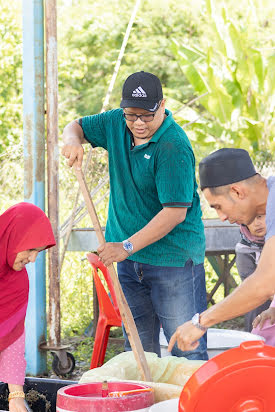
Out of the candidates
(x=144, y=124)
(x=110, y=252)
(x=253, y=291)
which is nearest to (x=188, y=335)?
(x=253, y=291)

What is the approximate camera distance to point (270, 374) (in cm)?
156

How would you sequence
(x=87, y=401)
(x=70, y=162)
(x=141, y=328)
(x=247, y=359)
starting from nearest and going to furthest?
1. (x=247, y=359)
2. (x=87, y=401)
3. (x=70, y=162)
4. (x=141, y=328)

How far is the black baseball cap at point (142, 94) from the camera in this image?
269 cm

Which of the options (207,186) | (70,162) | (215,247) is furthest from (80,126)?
(215,247)

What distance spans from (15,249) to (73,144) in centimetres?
54

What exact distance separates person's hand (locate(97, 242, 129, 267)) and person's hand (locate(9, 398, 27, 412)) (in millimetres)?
592

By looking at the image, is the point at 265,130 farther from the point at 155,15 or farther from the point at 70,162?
the point at 70,162

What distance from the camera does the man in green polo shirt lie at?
2.72 meters

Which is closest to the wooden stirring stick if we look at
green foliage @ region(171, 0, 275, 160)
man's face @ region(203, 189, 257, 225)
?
man's face @ region(203, 189, 257, 225)

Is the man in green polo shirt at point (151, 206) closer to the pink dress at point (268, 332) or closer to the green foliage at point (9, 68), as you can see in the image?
the pink dress at point (268, 332)

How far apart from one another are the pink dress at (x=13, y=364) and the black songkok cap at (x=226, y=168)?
1.08 meters

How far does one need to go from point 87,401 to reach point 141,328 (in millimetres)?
1224

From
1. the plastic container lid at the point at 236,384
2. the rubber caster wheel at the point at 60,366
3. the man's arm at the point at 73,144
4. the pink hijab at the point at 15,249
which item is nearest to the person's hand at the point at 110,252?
the pink hijab at the point at 15,249

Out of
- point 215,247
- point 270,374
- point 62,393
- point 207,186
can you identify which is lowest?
point 215,247
